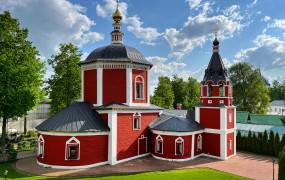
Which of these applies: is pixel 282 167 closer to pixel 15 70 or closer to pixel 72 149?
pixel 72 149

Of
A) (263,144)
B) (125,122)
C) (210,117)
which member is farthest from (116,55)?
(263,144)

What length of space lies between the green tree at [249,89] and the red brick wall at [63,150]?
32.0m

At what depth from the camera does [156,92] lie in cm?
4591

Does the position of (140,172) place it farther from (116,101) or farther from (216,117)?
(216,117)

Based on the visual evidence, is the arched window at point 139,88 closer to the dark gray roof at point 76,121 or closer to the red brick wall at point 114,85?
the red brick wall at point 114,85

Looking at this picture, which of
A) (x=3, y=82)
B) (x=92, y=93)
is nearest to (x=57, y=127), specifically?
(x=92, y=93)

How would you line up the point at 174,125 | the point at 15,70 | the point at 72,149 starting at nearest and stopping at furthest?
1. the point at 72,149
2. the point at 15,70
3. the point at 174,125

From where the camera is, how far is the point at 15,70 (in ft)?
66.6

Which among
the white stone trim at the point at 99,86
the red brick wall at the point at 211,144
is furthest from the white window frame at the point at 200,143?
the white stone trim at the point at 99,86

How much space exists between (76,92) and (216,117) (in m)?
14.1

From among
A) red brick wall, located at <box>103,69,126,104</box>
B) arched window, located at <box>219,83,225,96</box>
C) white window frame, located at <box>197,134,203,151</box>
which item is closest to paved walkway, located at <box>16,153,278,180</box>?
white window frame, located at <box>197,134,203,151</box>

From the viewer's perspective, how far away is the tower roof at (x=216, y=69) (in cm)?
2278

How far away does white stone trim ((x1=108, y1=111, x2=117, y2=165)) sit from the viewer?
19.3m

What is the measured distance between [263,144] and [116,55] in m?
15.2
